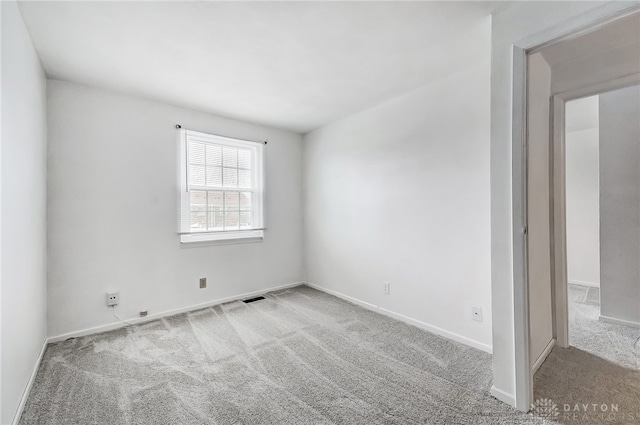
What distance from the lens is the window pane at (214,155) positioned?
331cm

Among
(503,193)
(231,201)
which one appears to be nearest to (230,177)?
(231,201)

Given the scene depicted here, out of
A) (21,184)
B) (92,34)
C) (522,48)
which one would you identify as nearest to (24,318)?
(21,184)

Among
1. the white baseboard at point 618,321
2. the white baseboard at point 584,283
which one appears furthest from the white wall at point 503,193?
the white baseboard at point 584,283

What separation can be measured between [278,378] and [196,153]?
103 inches

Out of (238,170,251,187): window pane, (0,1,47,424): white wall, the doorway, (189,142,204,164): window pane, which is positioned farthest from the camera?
(238,170,251,187): window pane

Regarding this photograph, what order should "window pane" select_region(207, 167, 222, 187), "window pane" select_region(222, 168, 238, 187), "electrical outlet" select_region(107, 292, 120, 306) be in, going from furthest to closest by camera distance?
"window pane" select_region(222, 168, 238, 187), "window pane" select_region(207, 167, 222, 187), "electrical outlet" select_region(107, 292, 120, 306)

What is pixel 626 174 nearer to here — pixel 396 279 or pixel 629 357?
pixel 629 357

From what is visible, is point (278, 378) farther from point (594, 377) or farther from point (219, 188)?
point (219, 188)

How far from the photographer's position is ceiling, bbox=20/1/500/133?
1.60 m

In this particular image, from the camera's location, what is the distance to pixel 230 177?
3.49 metres

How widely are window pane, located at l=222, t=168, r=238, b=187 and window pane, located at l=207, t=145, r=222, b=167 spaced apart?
117 mm

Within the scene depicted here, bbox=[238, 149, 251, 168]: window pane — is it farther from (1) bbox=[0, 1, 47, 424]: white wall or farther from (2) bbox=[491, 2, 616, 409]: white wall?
(2) bbox=[491, 2, 616, 409]: white wall

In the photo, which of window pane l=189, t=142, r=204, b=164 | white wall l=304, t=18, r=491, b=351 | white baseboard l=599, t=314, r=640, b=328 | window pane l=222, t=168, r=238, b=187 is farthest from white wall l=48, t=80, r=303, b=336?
white baseboard l=599, t=314, r=640, b=328

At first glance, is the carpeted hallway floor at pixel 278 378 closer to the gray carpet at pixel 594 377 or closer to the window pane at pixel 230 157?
the gray carpet at pixel 594 377
